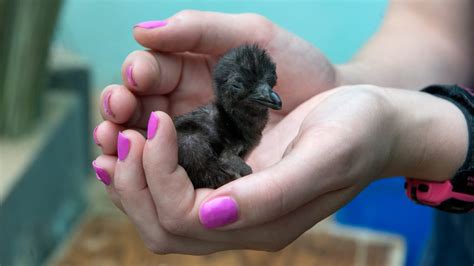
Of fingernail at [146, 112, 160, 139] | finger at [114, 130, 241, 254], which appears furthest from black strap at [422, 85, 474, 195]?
fingernail at [146, 112, 160, 139]

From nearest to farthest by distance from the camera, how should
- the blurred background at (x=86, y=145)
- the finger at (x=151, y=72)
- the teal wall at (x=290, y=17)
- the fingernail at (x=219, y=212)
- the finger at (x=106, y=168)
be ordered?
the fingernail at (x=219, y=212)
the finger at (x=106, y=168)
the finger at (x=151, y=72)
the blurred background at (x=86, y=145)
the teal wall at (x=290, y=17)

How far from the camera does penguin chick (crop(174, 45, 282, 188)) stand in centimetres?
94

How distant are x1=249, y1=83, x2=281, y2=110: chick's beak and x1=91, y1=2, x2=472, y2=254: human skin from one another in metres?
0.06

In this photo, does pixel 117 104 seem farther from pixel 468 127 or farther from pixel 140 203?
pixel 468 127

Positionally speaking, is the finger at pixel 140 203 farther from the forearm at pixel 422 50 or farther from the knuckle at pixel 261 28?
the forearm at pixel 422 50

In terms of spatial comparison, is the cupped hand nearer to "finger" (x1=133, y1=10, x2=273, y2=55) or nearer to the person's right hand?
the person's right hand

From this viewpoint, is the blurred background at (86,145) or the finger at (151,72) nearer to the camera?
the finger at (151,72)

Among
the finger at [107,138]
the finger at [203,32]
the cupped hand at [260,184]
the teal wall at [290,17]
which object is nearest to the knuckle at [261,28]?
the finger at [203,32]

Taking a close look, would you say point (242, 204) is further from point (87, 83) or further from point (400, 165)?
point (87, 83)

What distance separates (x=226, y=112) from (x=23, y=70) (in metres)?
1.04

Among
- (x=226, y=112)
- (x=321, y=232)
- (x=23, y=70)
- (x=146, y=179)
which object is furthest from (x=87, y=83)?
(x=146, y=179)

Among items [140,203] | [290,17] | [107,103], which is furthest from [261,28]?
[290,17]

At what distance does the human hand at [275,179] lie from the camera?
0.78m

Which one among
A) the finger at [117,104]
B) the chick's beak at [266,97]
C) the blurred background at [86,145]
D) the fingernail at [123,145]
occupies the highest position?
the chick's beak at [266,97]
